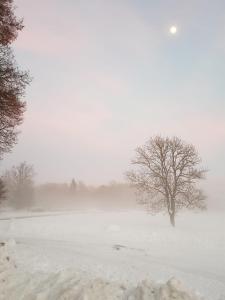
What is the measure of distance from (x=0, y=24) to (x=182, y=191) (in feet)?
75.0

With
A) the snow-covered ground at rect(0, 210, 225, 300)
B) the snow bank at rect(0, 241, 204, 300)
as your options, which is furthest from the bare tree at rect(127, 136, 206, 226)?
the snow bank at rect(0, 241, 204, 300)

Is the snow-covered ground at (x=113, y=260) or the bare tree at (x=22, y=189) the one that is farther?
the bare tree at (x=22, y=189)

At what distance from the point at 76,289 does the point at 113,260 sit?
8.01 m

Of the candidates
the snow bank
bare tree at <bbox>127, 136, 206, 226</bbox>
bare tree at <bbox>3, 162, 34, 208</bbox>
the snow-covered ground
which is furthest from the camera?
bare tree at <bbox>3, 162, 34, 208</bbox>

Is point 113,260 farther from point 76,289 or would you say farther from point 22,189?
point 22,189

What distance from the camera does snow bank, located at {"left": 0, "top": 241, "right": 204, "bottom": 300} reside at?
675cm

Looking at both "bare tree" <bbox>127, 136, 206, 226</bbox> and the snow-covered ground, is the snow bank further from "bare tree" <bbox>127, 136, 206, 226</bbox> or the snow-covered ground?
"bare tree" <bbox>127, 136, 206, 226</bbox>

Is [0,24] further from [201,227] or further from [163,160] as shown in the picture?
[201,227]

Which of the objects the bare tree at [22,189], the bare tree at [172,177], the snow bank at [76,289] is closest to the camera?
the snow bank at [76,289]

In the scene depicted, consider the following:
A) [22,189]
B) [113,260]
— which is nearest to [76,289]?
[113,260]

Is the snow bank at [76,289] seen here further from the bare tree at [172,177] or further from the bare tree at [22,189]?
the bare tree at [22,189]

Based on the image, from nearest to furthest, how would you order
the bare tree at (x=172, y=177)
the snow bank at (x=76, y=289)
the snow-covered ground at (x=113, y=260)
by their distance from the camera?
the snow bank at (x=76, y=289) → the snow-covered ground at (x=113, y=260) → the bare tree at (x=172, y=177)

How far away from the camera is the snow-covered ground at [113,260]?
7594 millimetres

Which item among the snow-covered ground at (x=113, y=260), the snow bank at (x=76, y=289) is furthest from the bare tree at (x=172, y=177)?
the snow bank at (x=76, y=289)
